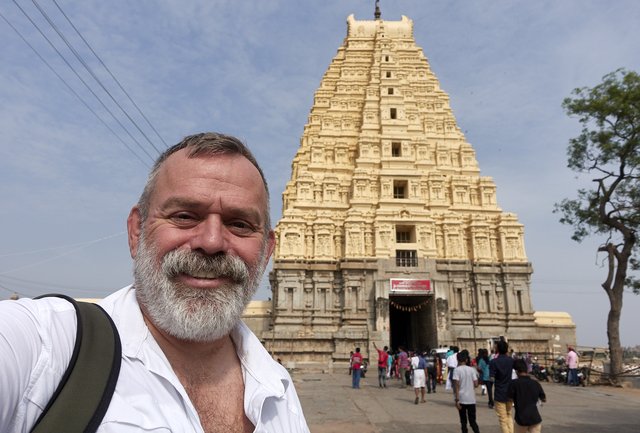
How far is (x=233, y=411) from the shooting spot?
179cm

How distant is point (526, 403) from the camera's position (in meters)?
6.10

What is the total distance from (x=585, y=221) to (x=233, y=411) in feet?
71.1

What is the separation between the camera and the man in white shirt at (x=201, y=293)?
5.21 ft

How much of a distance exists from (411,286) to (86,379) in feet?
81.0

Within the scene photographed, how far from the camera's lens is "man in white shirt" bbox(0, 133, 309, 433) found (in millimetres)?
1588

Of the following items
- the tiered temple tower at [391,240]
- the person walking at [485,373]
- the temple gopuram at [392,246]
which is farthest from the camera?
the tiered temple tower at [391,240]

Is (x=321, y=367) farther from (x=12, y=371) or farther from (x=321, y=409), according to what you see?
(x=12, y=371)

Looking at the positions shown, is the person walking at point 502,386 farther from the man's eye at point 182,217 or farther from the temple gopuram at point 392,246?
the temple gopuram at point 392,246

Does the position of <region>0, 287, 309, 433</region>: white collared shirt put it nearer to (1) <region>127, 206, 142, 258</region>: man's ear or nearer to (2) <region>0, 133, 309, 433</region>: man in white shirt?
(2) <region>0, 133, 309, 433</region>: man in white shirt

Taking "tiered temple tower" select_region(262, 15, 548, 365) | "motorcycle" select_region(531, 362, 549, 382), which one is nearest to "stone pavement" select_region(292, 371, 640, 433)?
"motorcycle" select_region(531, 362, 549, 382)

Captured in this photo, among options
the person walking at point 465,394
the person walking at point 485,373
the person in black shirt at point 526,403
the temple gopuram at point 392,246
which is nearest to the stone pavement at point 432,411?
the person walking at point 485,373

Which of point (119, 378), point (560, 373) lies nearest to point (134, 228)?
point (119, 378)

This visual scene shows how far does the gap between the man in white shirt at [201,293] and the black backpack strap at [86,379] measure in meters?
0.11

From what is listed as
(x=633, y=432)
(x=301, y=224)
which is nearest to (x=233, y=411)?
(x=633, y=432)
